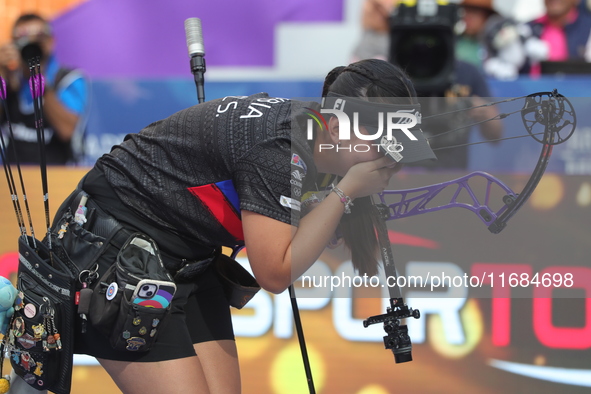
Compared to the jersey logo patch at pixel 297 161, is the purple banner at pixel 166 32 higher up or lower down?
higher up

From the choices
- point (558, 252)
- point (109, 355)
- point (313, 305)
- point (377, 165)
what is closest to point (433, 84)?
point (313, 305)

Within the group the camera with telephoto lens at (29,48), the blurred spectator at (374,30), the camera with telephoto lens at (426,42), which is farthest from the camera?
the camera with telephoto lens at (29,48)

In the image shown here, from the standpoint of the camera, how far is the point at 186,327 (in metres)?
2.23

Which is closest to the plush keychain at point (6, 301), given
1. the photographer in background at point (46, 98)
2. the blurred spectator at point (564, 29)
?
the photographer in background at point (46, 98)

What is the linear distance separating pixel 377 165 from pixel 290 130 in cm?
24

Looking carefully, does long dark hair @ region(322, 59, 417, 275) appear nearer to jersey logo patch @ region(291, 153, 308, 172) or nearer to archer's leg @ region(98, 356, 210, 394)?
jersey logo patch @ region(291, 153, 308, 172)

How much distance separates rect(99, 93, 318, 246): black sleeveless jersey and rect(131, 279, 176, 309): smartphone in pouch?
181 mm

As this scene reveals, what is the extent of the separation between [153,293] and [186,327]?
230mm

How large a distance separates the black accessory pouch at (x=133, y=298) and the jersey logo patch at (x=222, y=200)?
0.65ft

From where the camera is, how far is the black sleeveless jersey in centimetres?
194

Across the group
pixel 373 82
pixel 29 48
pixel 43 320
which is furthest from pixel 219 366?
pixel 29 48

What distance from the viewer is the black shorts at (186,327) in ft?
6.98

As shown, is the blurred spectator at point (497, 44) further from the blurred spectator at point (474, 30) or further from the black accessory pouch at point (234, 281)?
the black accessory pouch at point (234, 281)

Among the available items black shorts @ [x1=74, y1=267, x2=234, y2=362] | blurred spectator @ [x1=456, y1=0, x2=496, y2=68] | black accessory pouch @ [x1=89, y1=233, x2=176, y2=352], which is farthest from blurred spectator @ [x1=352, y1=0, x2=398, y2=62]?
black accessory pouch @ [x1=89, y1=233, x2=176, y2=352]
